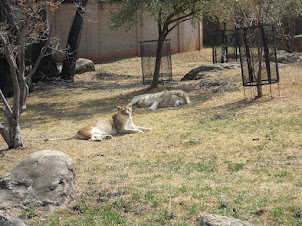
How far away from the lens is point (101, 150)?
33.7 feet

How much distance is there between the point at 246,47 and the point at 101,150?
6244 mm

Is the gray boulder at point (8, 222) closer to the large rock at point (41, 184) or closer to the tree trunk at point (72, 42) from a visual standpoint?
the large rock at point (41, 184)

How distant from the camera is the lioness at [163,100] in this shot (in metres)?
15.5

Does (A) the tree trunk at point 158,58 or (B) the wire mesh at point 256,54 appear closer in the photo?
(B) the wire mesh at point 256,54

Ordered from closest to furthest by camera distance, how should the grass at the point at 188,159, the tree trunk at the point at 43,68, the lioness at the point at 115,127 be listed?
the grass at the point at 188,159 < the lioness at the point at 115,127 < the tree trunk at the point at 43,68

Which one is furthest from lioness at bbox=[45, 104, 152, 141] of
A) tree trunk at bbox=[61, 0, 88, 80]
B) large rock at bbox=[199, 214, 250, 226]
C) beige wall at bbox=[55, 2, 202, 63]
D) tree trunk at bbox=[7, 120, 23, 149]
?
beige wall at bbox=[55, 2, 202, 63]

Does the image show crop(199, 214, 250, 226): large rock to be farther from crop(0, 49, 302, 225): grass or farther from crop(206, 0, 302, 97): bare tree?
crop(206, 0, 302, 97): bare tree

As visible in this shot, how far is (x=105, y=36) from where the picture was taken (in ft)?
110

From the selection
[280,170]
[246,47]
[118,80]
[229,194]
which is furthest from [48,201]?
[118,80]

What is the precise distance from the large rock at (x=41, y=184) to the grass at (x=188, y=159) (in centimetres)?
19

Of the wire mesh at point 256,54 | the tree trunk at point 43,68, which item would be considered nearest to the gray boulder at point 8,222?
the wire mesh at point 256,54

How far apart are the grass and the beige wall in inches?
604

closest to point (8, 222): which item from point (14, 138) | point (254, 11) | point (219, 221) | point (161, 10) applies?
point (219, 221)

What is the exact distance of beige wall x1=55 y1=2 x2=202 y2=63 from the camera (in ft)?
107
